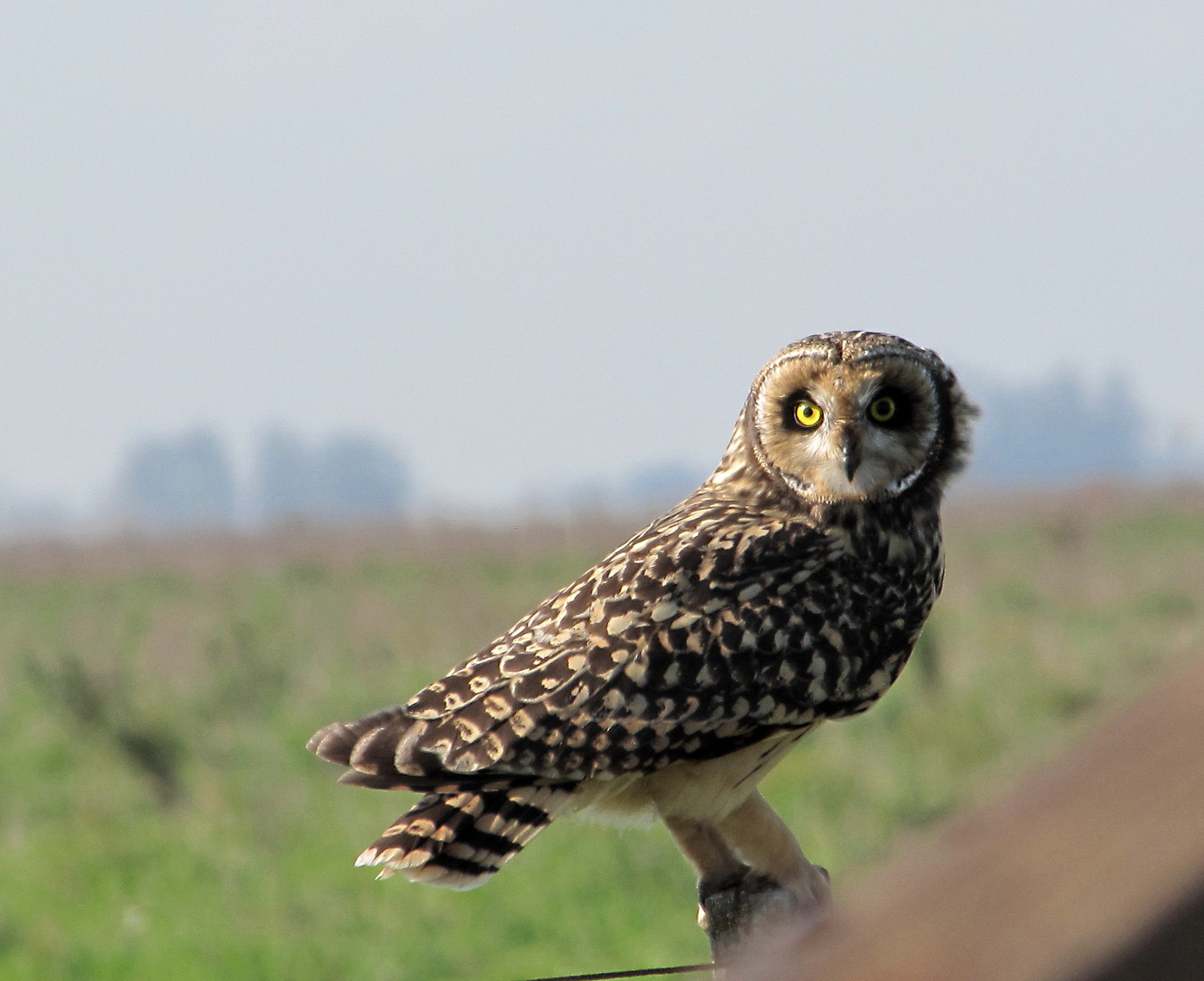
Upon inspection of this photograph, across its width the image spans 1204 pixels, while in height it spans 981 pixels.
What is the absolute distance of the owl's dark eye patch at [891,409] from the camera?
324 cm

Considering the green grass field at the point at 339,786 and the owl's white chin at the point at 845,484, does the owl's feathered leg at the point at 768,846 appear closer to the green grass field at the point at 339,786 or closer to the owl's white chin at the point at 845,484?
the owl's white chin at the point at 845,484

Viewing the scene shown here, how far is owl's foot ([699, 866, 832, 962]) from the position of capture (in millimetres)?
2748

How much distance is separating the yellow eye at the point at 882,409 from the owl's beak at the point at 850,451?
0.32 feet

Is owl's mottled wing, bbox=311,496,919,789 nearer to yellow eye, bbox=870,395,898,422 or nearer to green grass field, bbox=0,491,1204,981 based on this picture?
yellow eye, bbox=870,395,898,422

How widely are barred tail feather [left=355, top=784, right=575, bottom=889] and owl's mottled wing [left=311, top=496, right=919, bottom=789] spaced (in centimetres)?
4

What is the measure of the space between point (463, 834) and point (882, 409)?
1.33 meters

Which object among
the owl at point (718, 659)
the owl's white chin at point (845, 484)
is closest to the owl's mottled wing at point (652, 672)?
the owl at point (718, 659)

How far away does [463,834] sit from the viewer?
2785mm

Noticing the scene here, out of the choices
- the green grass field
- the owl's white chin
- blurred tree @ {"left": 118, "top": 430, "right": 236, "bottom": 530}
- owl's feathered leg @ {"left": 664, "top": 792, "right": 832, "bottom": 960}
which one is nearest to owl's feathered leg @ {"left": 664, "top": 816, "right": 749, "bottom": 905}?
owl's feathered leg @ {"left": 664, "top": 792, "right": 832, "bottom": 960}

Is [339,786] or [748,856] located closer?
[748,856]

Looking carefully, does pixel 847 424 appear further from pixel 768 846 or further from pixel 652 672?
pixel 768 846

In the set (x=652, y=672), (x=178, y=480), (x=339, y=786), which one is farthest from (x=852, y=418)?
(x=178, y=480)

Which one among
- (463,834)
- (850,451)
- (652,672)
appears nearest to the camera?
(463,834)

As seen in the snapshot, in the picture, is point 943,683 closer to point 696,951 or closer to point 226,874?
point 696,951
